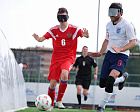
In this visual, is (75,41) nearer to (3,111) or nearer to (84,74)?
(3,111)

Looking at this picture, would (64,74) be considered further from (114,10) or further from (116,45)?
(114,10)

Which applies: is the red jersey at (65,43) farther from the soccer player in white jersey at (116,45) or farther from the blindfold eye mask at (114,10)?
the blindfold eye mask at (114,10)

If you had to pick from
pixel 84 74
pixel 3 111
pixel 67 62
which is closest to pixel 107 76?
pixel 67 62

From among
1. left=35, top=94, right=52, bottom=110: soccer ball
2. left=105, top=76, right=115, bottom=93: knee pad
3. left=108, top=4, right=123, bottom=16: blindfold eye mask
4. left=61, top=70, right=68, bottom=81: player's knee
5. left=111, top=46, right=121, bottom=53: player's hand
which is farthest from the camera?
left=61, top=70, right=68, bottom=81: player's knee

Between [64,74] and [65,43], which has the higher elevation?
[65,43]

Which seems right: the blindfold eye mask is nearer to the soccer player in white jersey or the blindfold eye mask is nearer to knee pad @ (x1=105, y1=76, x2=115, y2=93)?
the soccer player in white jersey

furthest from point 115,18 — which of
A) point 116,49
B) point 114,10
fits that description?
point 116,49

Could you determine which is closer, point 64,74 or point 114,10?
point 114,10

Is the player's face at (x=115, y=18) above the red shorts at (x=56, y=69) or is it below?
above

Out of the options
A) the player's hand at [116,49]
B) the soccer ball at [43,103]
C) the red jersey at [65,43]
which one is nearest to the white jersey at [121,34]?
the player's hand at [116,49]

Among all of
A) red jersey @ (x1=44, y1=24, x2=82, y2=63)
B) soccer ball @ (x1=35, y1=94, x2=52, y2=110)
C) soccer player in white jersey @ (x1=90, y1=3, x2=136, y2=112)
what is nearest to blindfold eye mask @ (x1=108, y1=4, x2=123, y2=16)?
soccer player in white jersey @ (x1=90, y1=3, x2=136, y2=112)

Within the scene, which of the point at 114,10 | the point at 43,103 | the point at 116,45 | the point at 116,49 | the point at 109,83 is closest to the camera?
the point at 116,49

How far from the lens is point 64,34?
7266 mm

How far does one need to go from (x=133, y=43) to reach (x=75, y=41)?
167 centimetres
